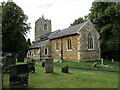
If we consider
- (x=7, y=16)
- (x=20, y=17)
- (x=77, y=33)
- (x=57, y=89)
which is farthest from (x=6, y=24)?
(x=57, y=89)

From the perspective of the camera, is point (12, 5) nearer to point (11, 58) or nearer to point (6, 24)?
point (6, 24)

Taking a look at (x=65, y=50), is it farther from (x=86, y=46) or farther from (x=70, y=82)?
(x=70, y=82)

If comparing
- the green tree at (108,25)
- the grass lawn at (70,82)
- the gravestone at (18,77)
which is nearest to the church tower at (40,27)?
the green tree at (108,25)

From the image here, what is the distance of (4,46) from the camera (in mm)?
24875

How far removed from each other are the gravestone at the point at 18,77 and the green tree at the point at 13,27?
65.3ft

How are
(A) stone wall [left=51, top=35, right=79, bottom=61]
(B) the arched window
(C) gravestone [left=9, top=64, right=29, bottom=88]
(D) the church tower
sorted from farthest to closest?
(D) the church tower → (B) the arched window → (A) stone wall [left=51, top=35, right=79, bottom=61] → (C) gravestone [left=9, top=64, right=29, bottom=88]

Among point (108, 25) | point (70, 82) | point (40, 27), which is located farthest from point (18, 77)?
point (40, 27)

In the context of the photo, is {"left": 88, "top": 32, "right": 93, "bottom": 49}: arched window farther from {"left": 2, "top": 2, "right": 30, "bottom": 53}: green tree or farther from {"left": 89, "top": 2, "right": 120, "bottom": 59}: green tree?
{"left": 2, "top": 2, "right": 30, "bottom": 53}: green tree

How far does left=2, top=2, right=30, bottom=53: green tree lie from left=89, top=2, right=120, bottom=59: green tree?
56.4 feet

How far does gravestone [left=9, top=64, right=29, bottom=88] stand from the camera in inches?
225

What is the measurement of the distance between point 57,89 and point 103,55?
26.7 meters

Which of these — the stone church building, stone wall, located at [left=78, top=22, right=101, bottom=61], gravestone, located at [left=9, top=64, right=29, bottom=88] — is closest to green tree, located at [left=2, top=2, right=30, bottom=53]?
the stone church building

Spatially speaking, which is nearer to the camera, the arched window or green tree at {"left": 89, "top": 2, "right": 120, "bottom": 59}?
the arched window

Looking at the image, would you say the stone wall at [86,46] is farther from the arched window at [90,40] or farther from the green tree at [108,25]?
the green tree at [108,25]
